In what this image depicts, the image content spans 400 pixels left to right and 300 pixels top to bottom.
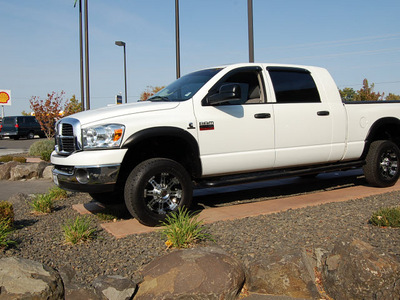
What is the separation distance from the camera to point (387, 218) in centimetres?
441

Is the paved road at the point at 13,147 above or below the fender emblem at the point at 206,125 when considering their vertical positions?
below

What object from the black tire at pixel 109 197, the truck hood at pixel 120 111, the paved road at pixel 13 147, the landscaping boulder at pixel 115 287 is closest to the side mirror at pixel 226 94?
the truck hood at pixel 120 111

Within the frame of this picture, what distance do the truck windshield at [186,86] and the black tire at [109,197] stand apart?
1.50 metres

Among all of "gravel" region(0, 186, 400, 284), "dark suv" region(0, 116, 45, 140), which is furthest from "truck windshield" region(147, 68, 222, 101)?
"dark suv" region(0, 116, 45, 140)

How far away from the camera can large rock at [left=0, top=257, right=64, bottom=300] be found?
317 cm

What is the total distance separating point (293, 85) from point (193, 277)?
3.94m

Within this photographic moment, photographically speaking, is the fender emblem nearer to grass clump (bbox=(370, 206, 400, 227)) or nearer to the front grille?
the front grille

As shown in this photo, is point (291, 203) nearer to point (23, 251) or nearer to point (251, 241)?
point (251, 241)

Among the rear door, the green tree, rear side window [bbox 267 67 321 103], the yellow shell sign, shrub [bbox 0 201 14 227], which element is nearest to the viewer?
shrub [bbox 0 201 14 227]

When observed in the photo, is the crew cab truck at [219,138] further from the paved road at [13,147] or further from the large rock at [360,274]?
the paved road at [13,147]

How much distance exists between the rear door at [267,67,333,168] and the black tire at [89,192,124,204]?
236 cm

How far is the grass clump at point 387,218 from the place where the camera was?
4.33 metres

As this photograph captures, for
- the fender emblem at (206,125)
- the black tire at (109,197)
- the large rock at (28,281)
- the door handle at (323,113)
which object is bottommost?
the large rock at (28,281)

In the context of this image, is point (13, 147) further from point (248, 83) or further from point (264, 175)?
point (264, 175)
